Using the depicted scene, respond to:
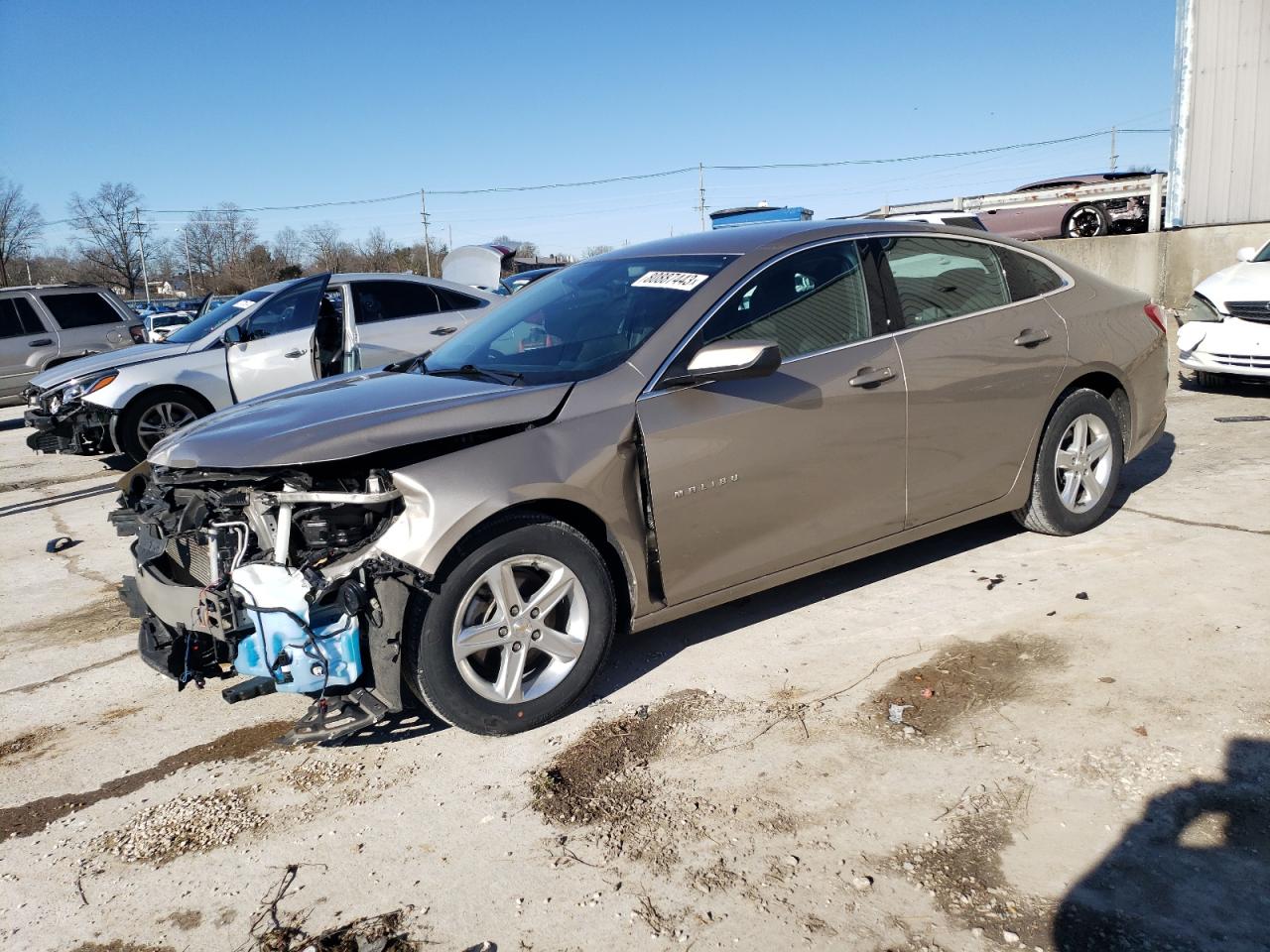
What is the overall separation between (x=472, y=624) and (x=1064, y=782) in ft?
6.42

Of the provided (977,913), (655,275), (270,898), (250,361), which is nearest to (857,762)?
(977,913)

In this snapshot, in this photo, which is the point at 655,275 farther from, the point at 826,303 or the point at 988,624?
the point at 988,624

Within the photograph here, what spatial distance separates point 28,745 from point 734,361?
3047 mm

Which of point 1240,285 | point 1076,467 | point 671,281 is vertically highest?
point 671,281

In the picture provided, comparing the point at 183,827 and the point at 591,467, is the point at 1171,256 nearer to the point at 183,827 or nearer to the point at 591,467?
the point at 591,467

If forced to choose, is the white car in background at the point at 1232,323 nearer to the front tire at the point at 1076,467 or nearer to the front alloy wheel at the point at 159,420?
the front tire at the point at 1076,467

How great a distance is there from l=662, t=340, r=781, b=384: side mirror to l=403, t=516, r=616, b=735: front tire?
77 centimetres

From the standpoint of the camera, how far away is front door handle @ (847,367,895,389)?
413cm

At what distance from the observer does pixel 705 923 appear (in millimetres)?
2451

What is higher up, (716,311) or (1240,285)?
(716,311)

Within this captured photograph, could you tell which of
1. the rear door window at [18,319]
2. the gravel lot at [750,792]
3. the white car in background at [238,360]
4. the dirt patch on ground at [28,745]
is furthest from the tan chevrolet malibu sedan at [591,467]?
the rear door window at [18,319]

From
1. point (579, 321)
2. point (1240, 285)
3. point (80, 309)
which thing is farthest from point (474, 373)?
point (80, 309)

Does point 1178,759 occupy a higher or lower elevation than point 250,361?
lower

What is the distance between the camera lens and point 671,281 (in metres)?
4.12
